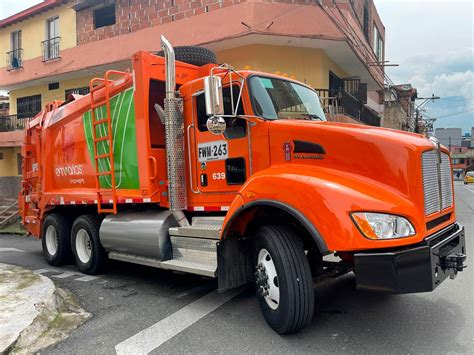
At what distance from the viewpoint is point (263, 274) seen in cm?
412

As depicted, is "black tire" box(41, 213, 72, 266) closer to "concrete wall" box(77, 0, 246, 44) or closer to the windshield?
the windshield

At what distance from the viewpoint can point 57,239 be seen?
778 cm

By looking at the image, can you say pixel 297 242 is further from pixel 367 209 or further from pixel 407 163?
pixel 407 163

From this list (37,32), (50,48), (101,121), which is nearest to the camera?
(101,121)

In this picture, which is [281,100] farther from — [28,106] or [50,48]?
[28,106]

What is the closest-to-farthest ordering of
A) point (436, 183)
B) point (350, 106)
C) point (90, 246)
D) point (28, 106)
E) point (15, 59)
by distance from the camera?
point (436, 183)
point (90, 246)
point (350, 106)
point (15, 59)
point (28, 106)

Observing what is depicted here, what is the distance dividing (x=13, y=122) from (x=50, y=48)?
16.3ft

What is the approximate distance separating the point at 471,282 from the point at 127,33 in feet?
46.7

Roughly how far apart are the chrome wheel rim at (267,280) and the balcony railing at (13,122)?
812 inches

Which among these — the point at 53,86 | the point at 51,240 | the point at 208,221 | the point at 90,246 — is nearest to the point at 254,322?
the point at 208,221

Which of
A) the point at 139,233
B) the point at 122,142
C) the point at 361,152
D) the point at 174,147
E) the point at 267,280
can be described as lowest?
the point at 267,280

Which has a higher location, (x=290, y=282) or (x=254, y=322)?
(x=290, y=282)

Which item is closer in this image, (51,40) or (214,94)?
(214,94)

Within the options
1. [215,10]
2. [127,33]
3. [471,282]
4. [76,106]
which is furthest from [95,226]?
[127,33]
